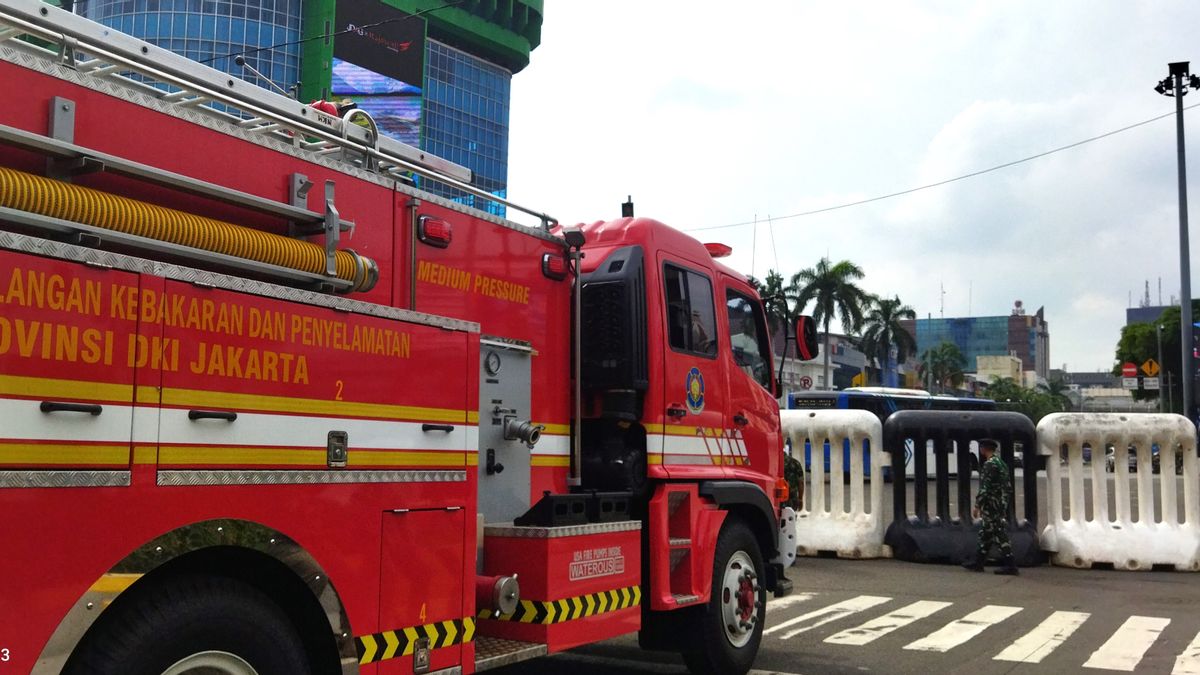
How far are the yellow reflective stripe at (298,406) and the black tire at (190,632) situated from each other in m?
0.62

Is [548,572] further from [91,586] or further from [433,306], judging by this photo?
[91,586]

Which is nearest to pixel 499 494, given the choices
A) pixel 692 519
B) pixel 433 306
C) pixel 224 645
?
pixel 433 306

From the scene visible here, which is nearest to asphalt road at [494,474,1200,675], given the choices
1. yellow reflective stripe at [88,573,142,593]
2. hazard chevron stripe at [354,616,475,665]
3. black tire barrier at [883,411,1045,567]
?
black tire barrier at [883,411,1045,567]

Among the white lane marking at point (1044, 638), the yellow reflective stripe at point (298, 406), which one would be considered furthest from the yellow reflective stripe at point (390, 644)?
the white lane marking at point (1044, 638)

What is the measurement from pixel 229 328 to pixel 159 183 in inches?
31.7

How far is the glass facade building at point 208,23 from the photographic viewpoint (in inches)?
2334

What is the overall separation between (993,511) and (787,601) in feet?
11.8

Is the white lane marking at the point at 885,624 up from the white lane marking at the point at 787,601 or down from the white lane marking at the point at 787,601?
up

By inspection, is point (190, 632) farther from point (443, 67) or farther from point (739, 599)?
point (443, 67)

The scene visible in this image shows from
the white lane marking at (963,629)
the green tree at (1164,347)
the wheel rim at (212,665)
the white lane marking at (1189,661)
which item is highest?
the green tree at (1164,347)

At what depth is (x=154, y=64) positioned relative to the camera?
4582mm

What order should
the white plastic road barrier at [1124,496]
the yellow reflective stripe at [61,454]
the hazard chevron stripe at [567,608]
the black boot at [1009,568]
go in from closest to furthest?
the yellow reflective stripe at [61,454], the hazard chevron stripe at [567,608], the black boot at [1009,568], the white plastic road barrier at [1124,496]

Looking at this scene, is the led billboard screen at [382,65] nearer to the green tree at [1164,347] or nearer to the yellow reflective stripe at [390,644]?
the green tree at [1164,347]

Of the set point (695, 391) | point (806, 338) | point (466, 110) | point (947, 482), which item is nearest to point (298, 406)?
A: point (695, 391)
